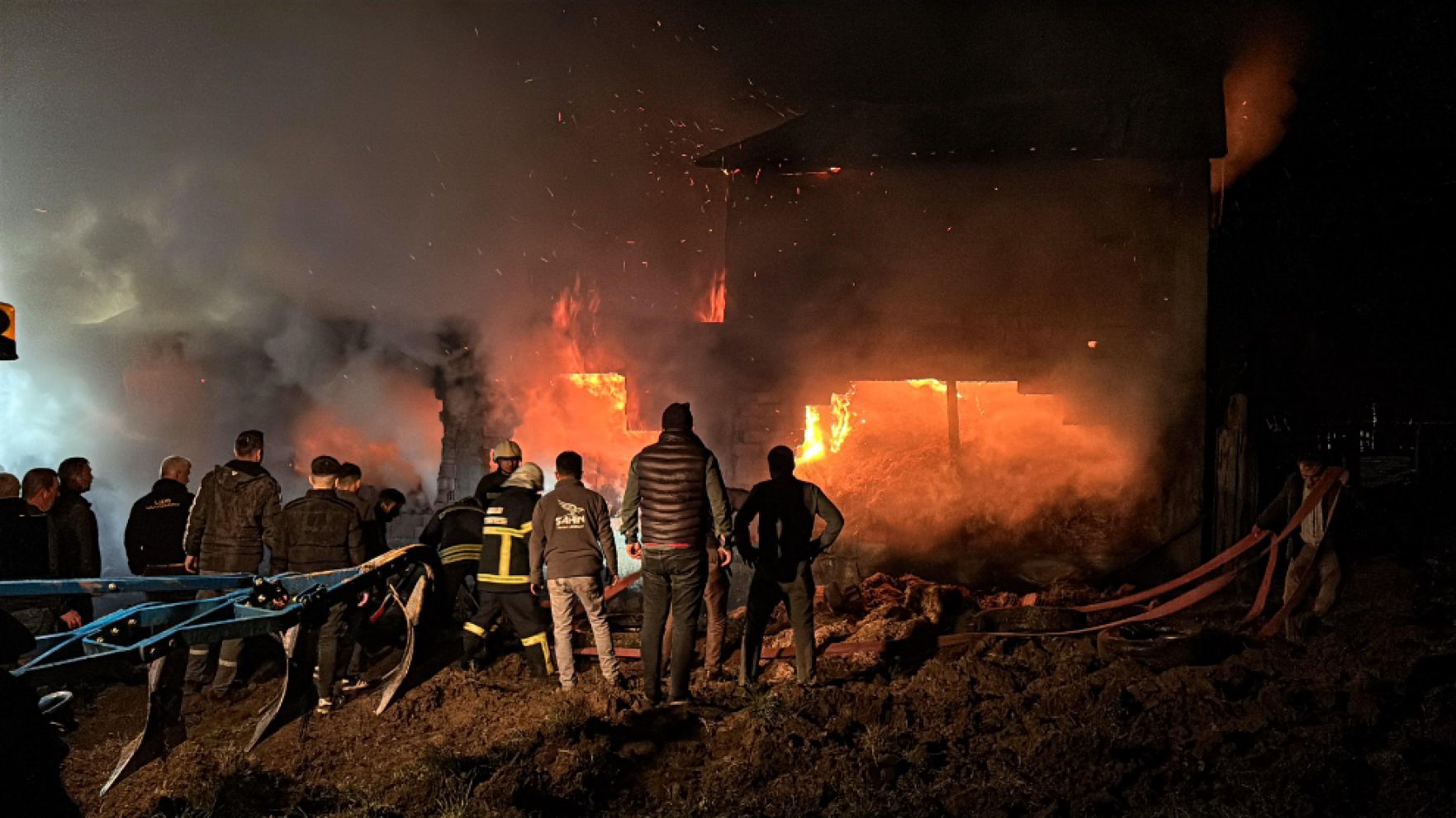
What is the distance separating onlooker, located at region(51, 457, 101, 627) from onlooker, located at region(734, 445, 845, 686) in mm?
5675

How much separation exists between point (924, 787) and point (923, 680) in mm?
2144

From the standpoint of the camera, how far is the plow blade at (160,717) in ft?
15.8

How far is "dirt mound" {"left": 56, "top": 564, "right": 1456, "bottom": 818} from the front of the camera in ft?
16.8

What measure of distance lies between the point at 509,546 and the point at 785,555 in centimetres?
231

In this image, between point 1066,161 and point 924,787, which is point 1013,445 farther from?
point 924,787

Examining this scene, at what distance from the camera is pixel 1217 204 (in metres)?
13.8

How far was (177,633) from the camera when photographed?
4.61 meters

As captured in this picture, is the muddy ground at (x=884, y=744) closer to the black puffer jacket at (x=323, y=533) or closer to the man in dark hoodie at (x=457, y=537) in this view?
the man in dark hoodie at (x=457, y=537)

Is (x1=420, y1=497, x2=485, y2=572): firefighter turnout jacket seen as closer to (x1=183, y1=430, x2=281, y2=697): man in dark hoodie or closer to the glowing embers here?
(x1=183, y1=430, x2=281, y2=697): man in dark hoodie

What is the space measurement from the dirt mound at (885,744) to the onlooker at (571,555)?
0.36 m

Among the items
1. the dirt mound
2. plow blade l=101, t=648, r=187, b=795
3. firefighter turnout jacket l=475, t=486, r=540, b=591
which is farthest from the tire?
plow blade l=101, t=648, r=187, b=795

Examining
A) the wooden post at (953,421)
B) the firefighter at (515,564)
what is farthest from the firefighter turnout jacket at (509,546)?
the wooden post at (953,421)

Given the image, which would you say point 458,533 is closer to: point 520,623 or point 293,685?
point 520,623

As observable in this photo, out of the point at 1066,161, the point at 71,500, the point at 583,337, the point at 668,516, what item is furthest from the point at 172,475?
the point at 1066,161
